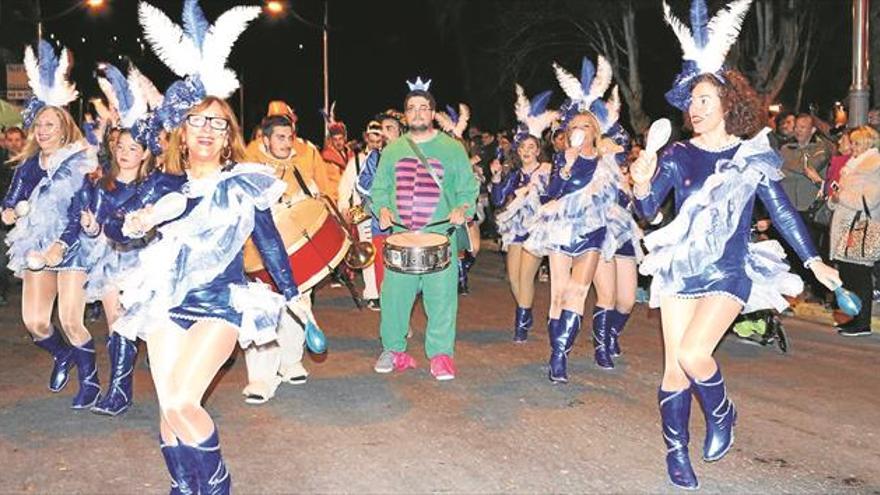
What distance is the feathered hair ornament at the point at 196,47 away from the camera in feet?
16.9

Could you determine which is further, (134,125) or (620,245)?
(620,245)

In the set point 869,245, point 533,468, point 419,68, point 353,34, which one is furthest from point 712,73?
point 353,34

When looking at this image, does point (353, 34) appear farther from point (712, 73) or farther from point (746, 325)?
point (712, 73)

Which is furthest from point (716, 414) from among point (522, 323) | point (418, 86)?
point (522, 323)

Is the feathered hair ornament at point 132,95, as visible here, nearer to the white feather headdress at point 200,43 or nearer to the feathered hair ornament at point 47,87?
the white feather headdress at point 200,43

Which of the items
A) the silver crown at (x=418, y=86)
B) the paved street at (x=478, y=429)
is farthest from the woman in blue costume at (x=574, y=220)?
the silver crown at (x=418, y=86)

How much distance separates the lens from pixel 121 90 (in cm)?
632

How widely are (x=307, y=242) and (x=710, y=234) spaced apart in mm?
3179

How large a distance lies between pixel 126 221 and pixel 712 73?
3.15 m

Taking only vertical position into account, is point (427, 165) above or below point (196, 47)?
below

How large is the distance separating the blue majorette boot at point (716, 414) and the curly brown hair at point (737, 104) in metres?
1.31

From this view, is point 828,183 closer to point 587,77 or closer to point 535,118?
point 535,118

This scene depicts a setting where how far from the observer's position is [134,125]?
241 inches

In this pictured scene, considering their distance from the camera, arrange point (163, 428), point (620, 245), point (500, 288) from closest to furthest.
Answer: point (163, 428) → point (620, 245) → point (500, 288)
